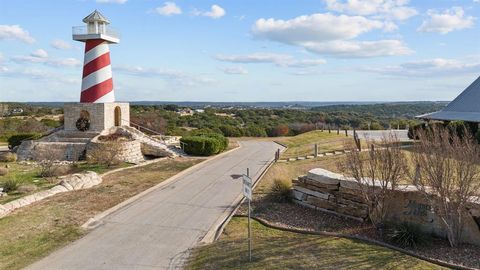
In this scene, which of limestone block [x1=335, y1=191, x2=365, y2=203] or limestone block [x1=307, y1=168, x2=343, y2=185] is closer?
limestone block [x1=335, y1=191, x2=365, y2=203]

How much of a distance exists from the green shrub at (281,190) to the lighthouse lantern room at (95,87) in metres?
17.8

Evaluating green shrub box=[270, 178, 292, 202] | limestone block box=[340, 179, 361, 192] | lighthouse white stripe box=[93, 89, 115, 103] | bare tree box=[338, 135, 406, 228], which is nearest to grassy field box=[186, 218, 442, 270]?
bare tree box=[338, 135, 406, 228]

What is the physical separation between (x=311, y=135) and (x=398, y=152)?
25666 millimetres

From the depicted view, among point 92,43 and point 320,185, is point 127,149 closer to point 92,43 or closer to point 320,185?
point 92,43

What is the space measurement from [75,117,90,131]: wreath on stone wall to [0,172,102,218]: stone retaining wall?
11874 mm

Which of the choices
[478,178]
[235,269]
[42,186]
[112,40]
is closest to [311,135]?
[112,40]

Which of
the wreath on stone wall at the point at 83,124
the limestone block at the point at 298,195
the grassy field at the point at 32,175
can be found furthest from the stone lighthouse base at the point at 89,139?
the limestone block at the point at 298,195

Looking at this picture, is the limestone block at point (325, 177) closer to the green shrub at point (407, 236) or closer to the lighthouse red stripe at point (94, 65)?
the green shrub at point (407, 236)

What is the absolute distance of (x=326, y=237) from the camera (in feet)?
34.4

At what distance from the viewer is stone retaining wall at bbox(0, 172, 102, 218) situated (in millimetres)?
13355

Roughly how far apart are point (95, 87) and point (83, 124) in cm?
266

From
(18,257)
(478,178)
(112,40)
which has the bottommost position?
(18,257)

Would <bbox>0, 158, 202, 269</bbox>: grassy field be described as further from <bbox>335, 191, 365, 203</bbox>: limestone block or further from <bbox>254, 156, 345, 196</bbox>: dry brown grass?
<bbox>335, 191, 365, 203</bbox>: limestone block

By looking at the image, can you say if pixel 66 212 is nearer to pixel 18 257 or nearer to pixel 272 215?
pixel 18 257
